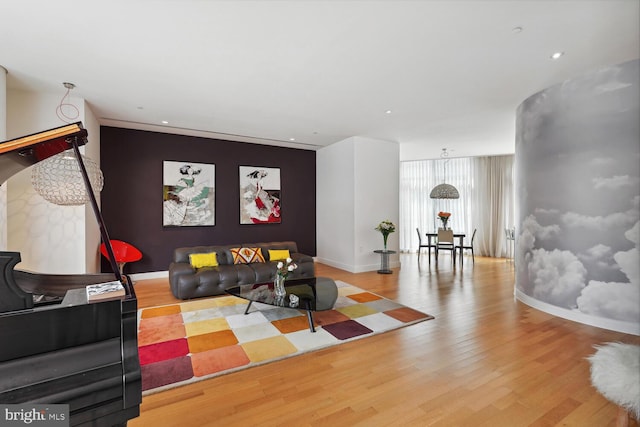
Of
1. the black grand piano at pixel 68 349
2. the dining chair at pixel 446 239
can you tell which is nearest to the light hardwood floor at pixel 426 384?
the black grand piano at pixel 68 349

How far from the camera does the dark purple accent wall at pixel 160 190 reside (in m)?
5.45

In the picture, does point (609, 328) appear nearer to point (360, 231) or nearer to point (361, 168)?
point (360, 231)

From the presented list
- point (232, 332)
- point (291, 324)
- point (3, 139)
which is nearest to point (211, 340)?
point (232, 332)

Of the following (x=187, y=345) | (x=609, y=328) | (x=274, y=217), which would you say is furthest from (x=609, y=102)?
(x=274, y=217)

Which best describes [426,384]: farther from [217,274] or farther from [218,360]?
[217,274]

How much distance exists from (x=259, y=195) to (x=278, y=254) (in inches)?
70.8

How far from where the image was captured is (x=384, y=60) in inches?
120

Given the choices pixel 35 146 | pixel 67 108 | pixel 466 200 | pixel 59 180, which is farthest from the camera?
pixel 466 200

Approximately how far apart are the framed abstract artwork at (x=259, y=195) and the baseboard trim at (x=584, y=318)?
516 cm

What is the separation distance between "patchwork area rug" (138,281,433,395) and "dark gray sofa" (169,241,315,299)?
8.1 inches

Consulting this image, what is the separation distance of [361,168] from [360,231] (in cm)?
142

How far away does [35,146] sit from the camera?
4.37 feet

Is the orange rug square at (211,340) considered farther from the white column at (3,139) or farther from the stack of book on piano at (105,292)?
the white column at (3,139)

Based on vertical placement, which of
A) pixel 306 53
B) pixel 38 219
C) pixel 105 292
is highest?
pixel 306 53
